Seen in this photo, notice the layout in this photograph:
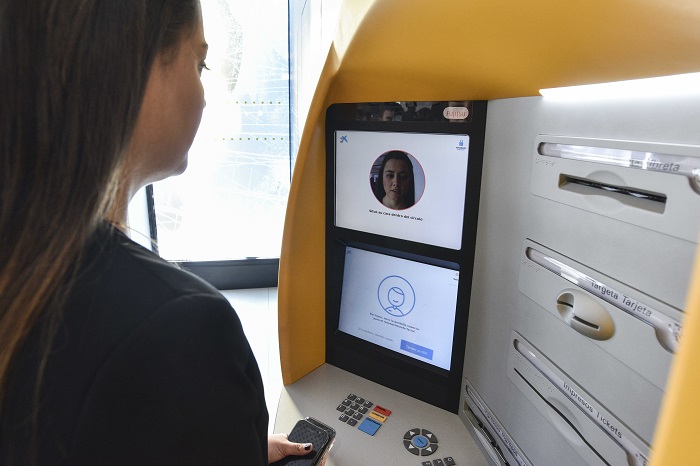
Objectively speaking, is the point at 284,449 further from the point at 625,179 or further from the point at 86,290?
the point at 625,179

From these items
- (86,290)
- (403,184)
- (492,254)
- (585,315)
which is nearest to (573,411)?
(585,315)

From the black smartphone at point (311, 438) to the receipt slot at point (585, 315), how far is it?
0.54m

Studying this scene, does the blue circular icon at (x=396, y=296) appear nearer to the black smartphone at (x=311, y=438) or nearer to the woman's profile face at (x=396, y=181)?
the woman's profile face at (x=396, y=181)

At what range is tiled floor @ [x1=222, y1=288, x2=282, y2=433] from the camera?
2016mm

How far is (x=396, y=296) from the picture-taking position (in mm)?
1175

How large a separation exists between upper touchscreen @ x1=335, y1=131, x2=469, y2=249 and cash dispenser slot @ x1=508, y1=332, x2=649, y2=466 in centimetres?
29

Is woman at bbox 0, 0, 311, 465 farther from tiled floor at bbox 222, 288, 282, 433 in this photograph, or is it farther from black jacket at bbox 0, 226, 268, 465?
tiled floor at bbox 222, 288, 282, 433

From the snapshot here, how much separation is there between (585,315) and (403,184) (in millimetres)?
513

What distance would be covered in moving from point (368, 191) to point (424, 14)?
0.53 meters

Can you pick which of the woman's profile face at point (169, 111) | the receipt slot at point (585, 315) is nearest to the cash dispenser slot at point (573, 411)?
the receipt slot at point (585, 315)

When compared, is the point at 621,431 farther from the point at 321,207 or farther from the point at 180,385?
the point at 321,207

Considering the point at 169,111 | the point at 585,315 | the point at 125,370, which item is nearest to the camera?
the point at 125,370

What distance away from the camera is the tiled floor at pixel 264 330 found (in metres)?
2.02

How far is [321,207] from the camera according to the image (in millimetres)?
1232
